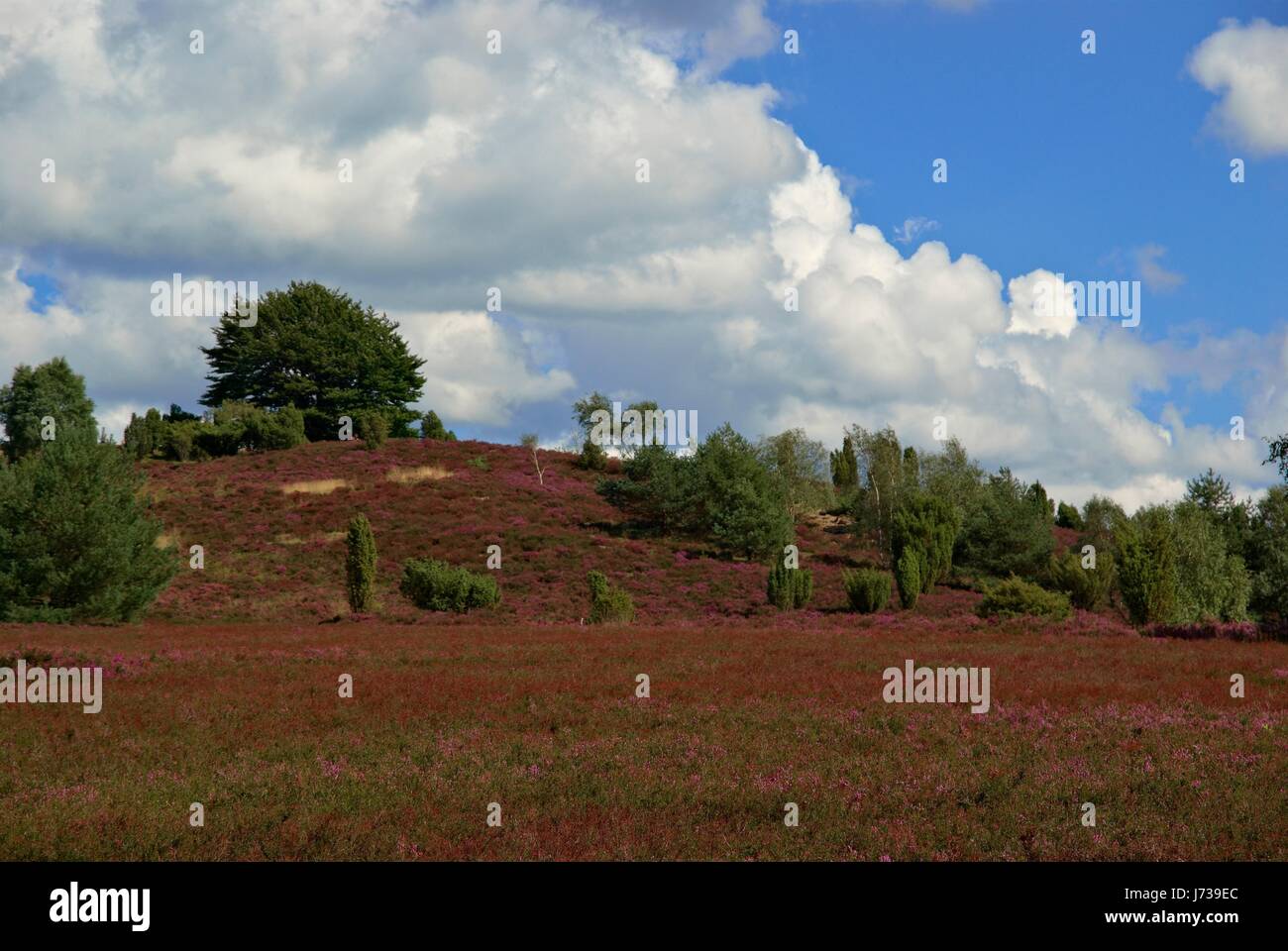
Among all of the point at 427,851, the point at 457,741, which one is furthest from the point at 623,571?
the point at 427,851

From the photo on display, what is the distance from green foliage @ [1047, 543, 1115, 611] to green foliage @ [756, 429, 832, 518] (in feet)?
69.8

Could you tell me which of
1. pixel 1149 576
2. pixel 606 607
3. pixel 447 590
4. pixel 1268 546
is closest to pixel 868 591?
pixel 1149 576

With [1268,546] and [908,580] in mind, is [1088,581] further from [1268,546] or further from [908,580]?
[1268,546]

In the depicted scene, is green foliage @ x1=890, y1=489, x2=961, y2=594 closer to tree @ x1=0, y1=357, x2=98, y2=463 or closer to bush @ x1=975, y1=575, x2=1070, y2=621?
bush @ x1=975, y1=575, x2=1070, y2=621

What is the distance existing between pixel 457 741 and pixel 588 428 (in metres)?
72.5

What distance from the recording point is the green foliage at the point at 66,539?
3300cm

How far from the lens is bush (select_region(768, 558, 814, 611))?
4459cm

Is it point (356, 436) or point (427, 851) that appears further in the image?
point (356, 436)

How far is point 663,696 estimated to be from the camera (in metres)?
18.8

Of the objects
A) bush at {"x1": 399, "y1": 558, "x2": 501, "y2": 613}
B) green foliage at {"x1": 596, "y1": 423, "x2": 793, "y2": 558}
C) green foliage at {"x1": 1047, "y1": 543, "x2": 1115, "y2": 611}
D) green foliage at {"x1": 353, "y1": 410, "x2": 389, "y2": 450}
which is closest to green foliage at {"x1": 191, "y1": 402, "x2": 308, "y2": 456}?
green foliage at {"x1": 353, "y1": 410, "x2": 389, "y2": 450}

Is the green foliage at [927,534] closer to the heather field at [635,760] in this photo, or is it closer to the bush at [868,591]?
the bush at [868,591]

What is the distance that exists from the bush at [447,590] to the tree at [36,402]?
51.6m

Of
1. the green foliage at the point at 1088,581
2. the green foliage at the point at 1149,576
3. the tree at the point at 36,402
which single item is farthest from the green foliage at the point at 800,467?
the tree at the point at 36,402
